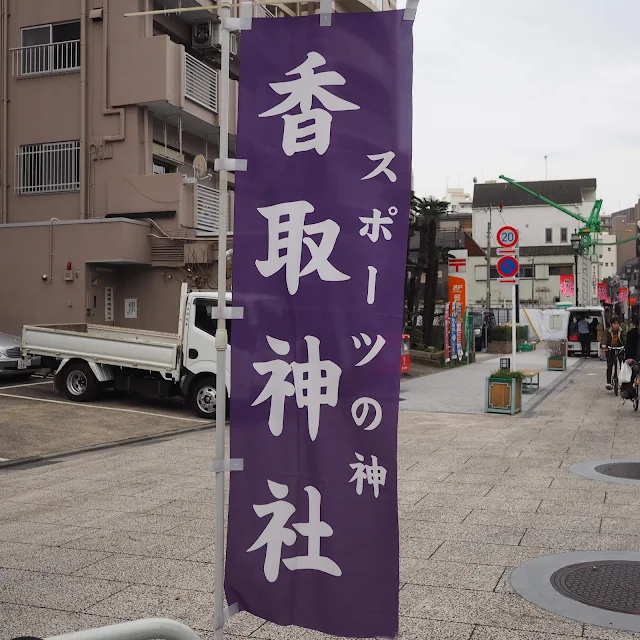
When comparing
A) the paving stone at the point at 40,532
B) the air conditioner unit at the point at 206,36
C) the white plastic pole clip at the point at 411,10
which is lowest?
the paving stone at the point at 40,532

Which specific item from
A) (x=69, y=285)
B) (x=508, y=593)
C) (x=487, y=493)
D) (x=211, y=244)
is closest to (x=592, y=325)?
(x=211, y=244)

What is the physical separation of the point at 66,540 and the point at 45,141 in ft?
60.7

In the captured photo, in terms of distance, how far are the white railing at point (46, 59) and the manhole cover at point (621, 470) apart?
735 inches

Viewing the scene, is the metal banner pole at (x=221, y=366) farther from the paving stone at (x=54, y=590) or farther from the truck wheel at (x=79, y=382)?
the truck wheel at (x=79, y=382)

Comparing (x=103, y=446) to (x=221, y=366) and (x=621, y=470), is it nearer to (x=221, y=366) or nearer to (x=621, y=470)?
(x=621, y=470)

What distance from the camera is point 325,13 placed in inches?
120

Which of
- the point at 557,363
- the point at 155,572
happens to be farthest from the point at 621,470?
the point at 557,363

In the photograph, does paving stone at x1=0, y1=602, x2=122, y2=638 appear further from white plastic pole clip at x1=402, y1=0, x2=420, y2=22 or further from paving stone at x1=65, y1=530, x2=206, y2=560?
white plastic pole clip at x1=402, y1=0, x2=420, y2=22

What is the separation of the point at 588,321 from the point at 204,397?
28.4 metres

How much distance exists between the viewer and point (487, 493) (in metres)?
7.70

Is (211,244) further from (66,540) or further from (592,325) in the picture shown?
(592,325)

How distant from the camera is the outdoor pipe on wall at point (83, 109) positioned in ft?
70.0

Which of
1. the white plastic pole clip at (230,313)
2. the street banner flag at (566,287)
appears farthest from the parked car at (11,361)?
the street banner flag at (566,287)

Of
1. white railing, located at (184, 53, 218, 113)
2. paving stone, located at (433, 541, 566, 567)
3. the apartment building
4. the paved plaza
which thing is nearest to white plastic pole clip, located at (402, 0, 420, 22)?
the paved plaza
